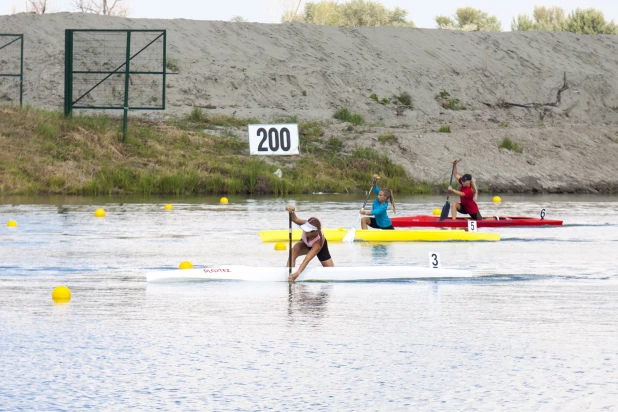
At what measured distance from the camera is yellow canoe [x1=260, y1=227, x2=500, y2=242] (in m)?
21.7

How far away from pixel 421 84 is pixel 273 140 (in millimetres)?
20713

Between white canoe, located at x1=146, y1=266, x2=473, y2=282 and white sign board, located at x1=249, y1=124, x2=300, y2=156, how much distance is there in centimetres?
2967

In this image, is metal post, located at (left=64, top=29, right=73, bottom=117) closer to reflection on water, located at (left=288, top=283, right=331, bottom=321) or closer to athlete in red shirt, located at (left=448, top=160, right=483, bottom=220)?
athlete in red shirt, located at (left=448, top=160, right=483, bottom=220)

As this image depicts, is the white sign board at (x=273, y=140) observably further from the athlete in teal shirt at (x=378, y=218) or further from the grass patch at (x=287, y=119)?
the athlete in teal shirt at (x=378, y=218)

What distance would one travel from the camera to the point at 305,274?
15633 millimetres

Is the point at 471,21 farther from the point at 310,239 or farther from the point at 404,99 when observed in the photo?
the point at 310,239

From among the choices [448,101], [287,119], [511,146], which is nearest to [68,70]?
[287,119]

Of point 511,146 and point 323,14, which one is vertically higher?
point 323,14

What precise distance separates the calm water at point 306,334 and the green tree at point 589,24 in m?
71.6

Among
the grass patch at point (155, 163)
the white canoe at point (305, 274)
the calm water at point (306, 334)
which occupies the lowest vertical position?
the calm water at point (306, 334)

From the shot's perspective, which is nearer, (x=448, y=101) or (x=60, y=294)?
(x=60, y=294)

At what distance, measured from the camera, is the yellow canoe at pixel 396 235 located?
21734mm

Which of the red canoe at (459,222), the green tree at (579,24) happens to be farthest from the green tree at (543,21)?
the red canoe at (459,222)

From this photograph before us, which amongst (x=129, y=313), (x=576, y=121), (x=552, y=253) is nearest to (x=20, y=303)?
(x=129, y=313)
